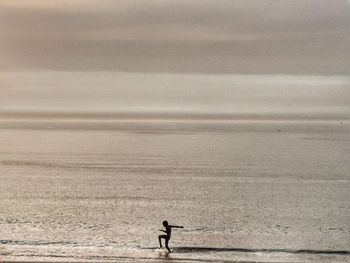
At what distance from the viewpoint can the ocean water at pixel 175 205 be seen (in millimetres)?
23141

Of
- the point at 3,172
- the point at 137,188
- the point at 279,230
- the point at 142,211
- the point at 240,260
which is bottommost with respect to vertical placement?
the point at 240,260

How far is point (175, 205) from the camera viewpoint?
35.2 metres

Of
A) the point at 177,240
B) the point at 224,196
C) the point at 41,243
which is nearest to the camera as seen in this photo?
the point at 41,243

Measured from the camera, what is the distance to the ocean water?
75.9 ft

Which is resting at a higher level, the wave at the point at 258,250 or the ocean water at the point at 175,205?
the ocean water at the point at 175,205

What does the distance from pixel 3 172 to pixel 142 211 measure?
18.9 meters

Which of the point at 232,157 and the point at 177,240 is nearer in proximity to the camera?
the point at 177,240

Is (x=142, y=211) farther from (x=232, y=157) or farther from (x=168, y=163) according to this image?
(x=232, y=157)

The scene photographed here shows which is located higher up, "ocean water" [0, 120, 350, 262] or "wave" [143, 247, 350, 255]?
"ocean water" [0, 120, 350, 262]

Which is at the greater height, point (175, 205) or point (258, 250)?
point (175, 205)

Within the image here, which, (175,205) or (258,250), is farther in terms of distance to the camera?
(175,205)

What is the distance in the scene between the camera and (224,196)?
125 feet

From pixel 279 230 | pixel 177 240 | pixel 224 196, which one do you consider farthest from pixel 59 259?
pixel 224 196

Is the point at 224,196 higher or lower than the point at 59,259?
higher
